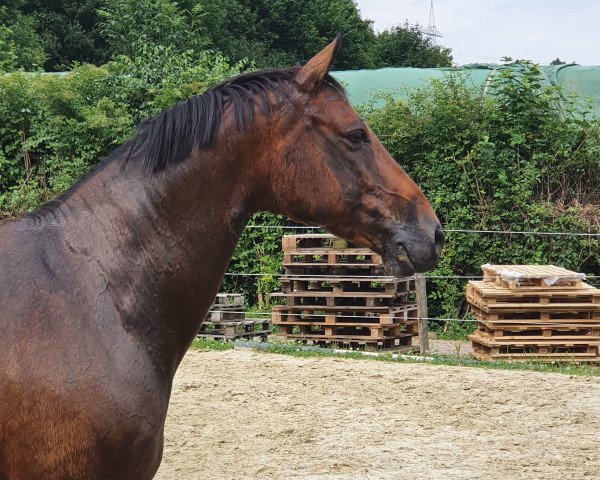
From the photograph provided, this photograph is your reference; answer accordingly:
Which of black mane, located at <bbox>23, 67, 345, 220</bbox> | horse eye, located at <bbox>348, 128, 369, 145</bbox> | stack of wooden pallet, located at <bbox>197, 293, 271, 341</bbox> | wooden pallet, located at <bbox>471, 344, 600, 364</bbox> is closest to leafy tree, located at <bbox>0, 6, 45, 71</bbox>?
stack of wooden pallet, located at <bbox>197, 293, 271, 341</bbox>

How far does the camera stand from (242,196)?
253 cm

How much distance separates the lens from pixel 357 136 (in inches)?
99.3

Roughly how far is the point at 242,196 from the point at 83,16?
2763 cm

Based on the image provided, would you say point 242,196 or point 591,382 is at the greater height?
point 242,196

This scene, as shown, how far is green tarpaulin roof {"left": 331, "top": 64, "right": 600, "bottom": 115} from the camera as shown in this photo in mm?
13414

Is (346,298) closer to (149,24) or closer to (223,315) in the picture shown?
(223,315)

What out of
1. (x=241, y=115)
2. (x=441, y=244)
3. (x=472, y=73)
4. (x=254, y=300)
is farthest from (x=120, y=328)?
(x=472, y=73)

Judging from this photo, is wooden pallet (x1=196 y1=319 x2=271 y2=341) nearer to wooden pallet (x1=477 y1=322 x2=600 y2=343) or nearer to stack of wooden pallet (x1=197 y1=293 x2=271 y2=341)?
stack of wooden pallet (x1=197 y1=293 x2=271 y2=341)

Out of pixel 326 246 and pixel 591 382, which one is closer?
pixel 591 382

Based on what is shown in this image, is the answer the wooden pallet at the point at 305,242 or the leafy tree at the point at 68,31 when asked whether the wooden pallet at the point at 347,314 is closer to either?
the wooden pallet at the point at 305,242

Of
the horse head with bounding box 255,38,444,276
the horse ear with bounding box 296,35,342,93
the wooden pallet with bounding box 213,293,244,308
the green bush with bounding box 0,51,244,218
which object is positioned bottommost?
the wooden pallet with bounding box 213,293,244,308

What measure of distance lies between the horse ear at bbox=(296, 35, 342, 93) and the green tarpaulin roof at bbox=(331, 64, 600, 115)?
9963 millimetres

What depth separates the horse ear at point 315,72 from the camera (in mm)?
2525

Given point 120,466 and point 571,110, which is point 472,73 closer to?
point 571,110
